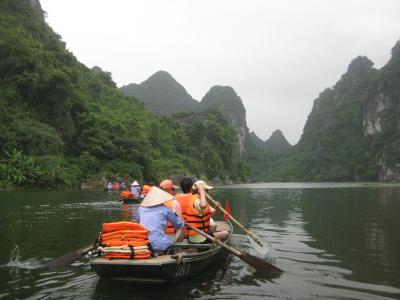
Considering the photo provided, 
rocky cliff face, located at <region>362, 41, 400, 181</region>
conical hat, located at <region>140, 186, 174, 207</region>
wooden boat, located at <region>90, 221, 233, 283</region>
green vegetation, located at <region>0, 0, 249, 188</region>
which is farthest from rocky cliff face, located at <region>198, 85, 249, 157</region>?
wooden boat, located at <region>90, 221, 233, 283</region>

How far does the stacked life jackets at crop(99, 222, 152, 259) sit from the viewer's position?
6.16 m

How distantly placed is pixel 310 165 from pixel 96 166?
358ft

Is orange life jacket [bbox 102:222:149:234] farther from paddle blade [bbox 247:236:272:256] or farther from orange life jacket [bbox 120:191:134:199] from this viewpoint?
orange life jacket [bbox 120:191:134:199]

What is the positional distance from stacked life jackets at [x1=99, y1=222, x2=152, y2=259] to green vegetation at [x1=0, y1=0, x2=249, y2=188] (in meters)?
26.7

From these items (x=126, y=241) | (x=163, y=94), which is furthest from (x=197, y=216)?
(x=163, y=94)

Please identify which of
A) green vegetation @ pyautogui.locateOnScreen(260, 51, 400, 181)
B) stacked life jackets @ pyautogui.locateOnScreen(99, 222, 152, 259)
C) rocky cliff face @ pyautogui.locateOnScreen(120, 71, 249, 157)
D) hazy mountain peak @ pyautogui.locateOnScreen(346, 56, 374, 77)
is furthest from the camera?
rocky cliff face @ pyautogui.locateOnScreen(120, 71, 249, 157)

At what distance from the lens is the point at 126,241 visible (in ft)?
20.4

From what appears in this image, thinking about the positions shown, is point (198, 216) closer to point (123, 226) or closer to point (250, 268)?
point (250, 268)

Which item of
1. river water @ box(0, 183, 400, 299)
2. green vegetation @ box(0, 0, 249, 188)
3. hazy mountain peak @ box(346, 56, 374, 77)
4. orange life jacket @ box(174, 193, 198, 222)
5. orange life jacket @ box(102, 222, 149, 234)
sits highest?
hazy mountain peak @ box(346, 56, 374, 77)

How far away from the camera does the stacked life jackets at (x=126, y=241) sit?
20.2 feet

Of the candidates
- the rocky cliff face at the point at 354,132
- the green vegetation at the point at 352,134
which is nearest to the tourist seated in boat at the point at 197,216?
the green vegetation at the point at 352,134

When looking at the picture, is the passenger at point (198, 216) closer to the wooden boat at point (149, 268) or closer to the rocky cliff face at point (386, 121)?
the wooden boat at point (149, 268)

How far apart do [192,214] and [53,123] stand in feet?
125

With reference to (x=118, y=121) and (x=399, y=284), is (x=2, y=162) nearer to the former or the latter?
(x=118, y=121)
